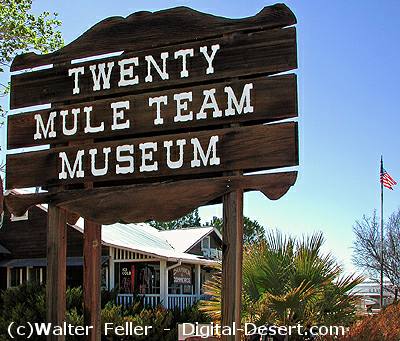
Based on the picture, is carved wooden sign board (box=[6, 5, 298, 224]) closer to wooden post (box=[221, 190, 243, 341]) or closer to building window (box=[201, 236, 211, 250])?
wooden post (box=[221, 190, 243, 341])

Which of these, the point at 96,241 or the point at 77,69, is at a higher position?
the point at 77,69

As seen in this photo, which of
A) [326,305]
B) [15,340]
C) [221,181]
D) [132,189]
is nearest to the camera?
[221,181]

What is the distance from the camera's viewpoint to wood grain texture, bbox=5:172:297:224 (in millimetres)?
5355

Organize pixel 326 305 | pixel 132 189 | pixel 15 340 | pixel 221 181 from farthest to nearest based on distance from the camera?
pixel 15 340, pixel 326 305, pixel 132 189, pixel 221 181

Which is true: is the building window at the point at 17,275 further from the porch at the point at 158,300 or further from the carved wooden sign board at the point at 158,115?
the carved wooden sign board at the point at 158,115

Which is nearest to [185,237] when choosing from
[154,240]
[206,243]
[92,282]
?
[206,243]

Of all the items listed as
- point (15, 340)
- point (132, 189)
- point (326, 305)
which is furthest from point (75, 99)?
point (15, 340)

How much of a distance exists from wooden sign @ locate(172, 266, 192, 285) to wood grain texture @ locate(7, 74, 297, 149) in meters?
21.5

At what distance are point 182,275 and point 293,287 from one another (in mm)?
21259

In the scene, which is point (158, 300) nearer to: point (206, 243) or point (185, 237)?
point (185, 237)

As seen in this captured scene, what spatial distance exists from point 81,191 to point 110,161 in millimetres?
433

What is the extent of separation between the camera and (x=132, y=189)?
19.4ft

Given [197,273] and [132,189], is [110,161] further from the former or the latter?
[197,273]

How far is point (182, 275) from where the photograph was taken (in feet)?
92.6
